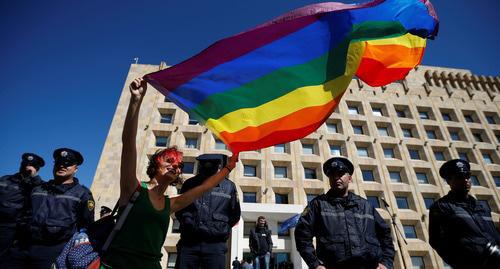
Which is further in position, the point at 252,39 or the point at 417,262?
the point at 417,262

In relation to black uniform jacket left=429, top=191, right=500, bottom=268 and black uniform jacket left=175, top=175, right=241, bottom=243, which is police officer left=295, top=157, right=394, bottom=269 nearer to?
black uniform jacket left=429, top=191, right=500, bottom=268

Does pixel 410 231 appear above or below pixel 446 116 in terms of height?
below

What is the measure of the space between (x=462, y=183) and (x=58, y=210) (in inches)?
203

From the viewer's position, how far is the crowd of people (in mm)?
2492

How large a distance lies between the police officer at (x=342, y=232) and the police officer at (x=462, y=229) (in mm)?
649

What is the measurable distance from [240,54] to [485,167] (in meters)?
32.2

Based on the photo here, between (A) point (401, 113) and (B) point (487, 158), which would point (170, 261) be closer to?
(A) point (401, 113)

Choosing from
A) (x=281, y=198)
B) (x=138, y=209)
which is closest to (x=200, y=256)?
(x=138, y=209)

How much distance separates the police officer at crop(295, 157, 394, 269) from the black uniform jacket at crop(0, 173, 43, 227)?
152 inches

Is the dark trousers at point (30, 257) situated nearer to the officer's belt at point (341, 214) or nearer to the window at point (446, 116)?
the officer's belt at point (341, 214)

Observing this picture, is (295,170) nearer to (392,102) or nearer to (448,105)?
(392,102)

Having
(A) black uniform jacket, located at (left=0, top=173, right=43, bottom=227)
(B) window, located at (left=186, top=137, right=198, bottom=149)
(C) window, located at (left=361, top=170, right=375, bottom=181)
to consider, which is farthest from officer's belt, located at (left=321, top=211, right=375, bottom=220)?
(C) window, located at (left=361, top=170, right=375, bottom=181)

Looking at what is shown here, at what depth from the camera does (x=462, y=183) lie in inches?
130

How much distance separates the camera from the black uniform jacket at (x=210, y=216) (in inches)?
132
